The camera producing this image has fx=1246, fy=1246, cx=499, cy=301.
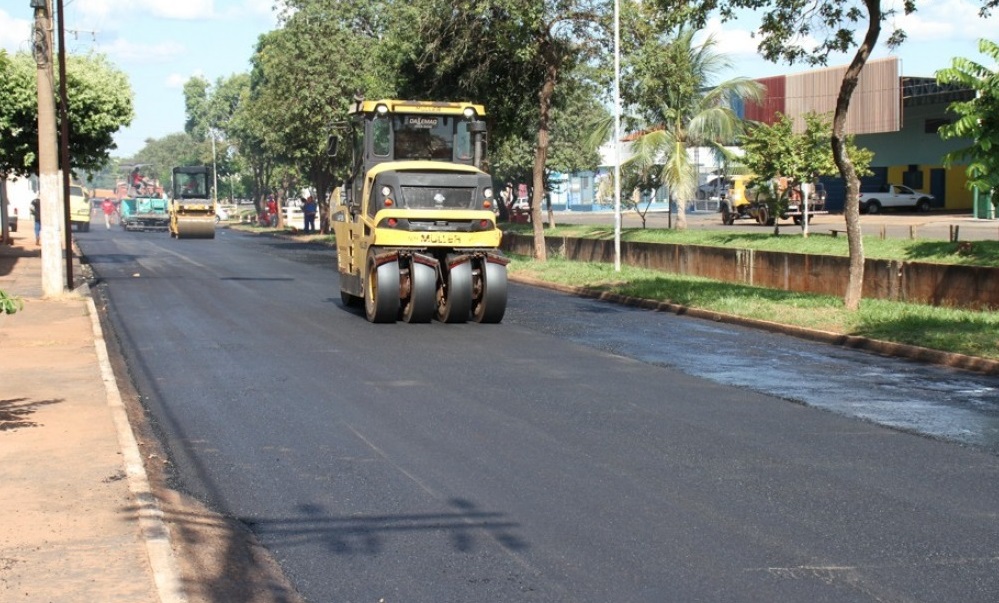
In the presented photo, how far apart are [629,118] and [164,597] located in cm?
3641

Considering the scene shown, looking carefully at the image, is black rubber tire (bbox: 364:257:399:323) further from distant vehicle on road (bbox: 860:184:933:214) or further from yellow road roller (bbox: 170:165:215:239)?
distant vehicle on road (bbox: 860:184:933:214)

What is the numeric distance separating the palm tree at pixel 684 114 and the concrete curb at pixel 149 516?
28.9m

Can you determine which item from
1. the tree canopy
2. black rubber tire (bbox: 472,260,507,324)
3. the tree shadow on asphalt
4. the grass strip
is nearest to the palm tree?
the grass strip

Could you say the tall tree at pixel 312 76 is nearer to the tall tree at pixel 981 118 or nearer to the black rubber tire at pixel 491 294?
the black rubber tire at pixel 491 294

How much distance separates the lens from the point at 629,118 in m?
41.3

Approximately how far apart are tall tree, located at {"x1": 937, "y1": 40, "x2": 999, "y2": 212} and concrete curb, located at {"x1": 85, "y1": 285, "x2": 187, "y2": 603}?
32.3 feet

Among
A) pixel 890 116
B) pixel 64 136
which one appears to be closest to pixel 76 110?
pixel 64 136

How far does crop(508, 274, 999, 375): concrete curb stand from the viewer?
15578 mm

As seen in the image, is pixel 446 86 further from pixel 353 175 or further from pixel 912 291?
pixel 912 291

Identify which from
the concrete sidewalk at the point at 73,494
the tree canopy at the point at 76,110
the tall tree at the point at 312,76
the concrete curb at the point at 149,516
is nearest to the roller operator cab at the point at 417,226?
the concrete sidewalk at the point at 73,494

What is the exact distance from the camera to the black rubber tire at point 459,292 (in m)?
20.0

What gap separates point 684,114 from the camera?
1617 inches

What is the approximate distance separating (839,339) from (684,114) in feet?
78.2

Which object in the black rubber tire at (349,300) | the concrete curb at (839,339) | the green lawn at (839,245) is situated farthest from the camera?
the green lawn at (839,245)
